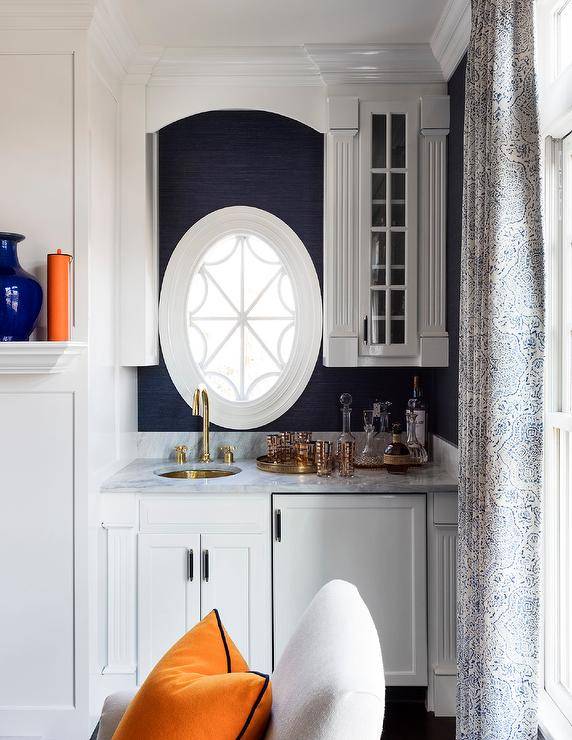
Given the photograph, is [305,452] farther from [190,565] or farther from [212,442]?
[190,565]

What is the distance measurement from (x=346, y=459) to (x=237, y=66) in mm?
1897

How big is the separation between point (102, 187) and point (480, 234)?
5.40 ft

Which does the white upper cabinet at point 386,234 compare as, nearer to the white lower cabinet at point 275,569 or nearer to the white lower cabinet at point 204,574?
the white lower cabinet at point 275,569

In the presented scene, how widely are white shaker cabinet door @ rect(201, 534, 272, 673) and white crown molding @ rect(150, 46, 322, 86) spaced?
2106 mm

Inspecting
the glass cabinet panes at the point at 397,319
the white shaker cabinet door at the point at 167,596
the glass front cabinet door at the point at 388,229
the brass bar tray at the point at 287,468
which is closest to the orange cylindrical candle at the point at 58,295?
the white shaker cabinet door at the point at 167,596

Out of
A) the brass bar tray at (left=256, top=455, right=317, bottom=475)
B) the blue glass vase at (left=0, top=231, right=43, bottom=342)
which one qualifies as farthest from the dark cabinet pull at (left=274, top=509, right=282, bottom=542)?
the blue glass vase at (left=0, top=231, right=43, bottom=342)

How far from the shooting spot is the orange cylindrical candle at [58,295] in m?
2.51

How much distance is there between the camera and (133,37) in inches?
120

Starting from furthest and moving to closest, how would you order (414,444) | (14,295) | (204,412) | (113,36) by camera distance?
1. (204,412)
2. (414,444)
3. (113,36)
4. (14,295)

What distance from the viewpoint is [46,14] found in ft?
8.57

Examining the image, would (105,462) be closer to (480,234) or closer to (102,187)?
(102,187)

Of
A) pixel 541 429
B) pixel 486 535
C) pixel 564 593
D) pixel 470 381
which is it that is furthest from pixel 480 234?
pixel 564 593

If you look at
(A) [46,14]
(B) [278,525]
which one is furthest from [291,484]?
(A) [46,14]

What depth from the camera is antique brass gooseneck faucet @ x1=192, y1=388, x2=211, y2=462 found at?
3.31 m
